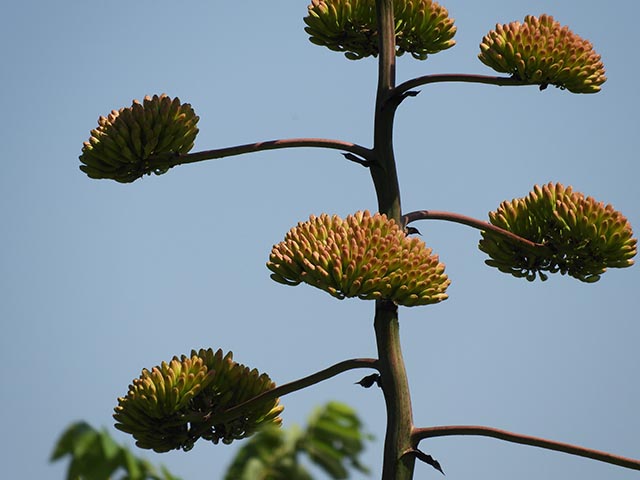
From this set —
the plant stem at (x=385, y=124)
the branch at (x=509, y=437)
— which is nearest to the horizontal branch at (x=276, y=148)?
the plant stem at (x=385, y=124)

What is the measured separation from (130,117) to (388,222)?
43.5 inches

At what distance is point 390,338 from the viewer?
3803mm

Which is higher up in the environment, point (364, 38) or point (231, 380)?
point (364, 38)

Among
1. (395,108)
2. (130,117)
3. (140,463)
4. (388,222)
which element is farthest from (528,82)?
(140,463)

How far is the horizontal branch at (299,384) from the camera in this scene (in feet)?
12.6

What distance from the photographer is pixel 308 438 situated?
1.61 meters

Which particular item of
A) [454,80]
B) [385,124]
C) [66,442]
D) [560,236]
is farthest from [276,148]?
[66,442]

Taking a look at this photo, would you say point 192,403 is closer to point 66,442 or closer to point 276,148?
point 276,148

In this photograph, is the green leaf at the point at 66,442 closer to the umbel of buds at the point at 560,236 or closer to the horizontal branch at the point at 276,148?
the horizontal branch at the point at 276,148

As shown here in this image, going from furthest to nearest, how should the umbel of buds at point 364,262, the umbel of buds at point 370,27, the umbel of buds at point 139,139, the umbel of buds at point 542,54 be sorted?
the umbel of buds at point 370,27
the umbel of buds at point 542,54
the umbel of buds at point 139,139
the umbel of buds at point 364,262

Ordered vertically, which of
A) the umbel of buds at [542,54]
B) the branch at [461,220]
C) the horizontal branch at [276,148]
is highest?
the umbel of buds at [542,54]

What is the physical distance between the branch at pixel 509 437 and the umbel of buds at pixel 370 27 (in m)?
1.79

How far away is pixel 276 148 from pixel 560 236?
1.25m

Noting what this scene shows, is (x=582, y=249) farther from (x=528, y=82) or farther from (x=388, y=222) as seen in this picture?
(x=388, y=222)
